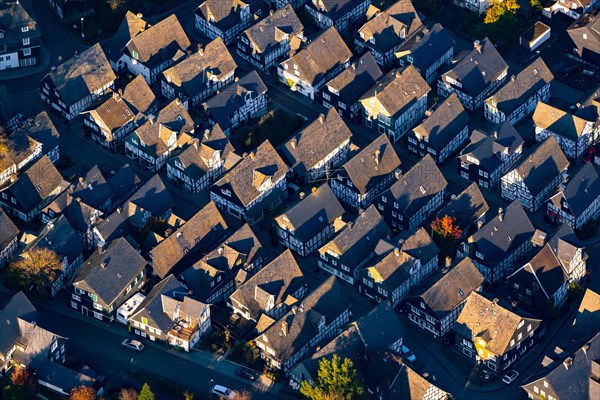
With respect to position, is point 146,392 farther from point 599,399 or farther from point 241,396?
point 599,399

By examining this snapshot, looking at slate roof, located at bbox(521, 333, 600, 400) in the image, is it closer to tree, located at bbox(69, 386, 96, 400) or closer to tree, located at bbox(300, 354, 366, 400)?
tree, located at bbox(300, 354, 366, 400)

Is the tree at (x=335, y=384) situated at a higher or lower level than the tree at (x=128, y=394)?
lower

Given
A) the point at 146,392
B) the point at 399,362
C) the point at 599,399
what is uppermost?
the point at 146,392

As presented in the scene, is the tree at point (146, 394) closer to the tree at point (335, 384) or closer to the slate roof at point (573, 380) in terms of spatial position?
the tree at point (335, 384)

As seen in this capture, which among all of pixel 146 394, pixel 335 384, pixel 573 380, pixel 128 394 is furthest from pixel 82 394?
pixel 573 380

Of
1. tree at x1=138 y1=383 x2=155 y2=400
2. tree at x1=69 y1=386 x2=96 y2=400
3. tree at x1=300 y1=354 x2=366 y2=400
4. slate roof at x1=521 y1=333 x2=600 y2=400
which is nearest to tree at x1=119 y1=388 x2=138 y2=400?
tree at x1=138 y1=383 x2=155 y2=400

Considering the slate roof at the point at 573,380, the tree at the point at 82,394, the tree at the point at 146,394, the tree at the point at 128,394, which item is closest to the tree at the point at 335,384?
the tree at the point at 146,394

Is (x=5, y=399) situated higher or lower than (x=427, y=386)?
higher

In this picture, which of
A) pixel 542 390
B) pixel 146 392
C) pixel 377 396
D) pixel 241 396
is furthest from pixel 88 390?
pixel 542 390
